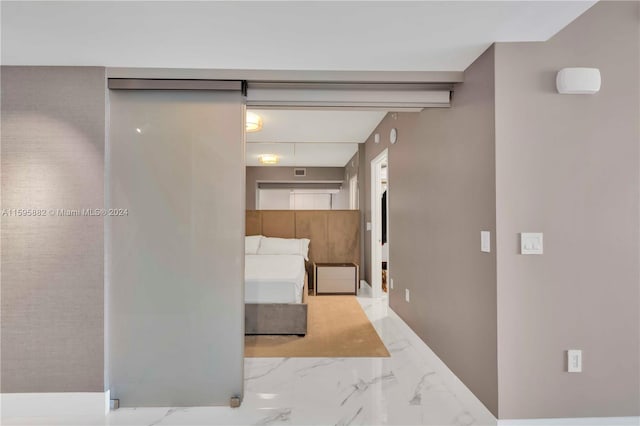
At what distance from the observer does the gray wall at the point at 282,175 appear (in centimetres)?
636

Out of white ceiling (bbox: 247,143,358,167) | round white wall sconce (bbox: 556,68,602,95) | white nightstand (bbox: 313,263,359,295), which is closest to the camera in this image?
round white wall sconce (bbox: 556,68,602,95)

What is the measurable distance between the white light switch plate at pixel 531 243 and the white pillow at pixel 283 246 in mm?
3826

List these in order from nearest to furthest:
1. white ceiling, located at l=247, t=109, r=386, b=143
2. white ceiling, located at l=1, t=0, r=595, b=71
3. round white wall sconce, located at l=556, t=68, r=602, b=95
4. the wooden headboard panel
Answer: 1. white ceiling, located at l=1, t=0, r=595, b=71
2. round white wall sconce, located at l=556, t=68, r=602, b=95
3. white ceiling, located at l=247, t=109, r=386, b=143
4. the wooden headboard panel

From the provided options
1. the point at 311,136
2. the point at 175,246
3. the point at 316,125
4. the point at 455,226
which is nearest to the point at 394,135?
the point at 316,125

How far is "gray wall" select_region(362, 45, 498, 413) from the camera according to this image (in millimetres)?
2061

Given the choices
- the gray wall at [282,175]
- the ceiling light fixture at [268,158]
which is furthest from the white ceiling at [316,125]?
the gray wall at [282,175]

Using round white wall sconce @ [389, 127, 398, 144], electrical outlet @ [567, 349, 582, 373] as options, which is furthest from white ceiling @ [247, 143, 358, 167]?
electrical outlet @ [567, 349, 582, 373]

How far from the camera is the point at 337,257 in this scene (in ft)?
19.0

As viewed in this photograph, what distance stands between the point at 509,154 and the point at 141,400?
2.68m

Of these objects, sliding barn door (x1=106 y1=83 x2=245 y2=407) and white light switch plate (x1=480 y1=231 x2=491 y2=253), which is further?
sliding barn door (x1=106 y1=83 x2=245 y2=407)

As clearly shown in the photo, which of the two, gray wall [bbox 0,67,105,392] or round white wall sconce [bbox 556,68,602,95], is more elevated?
round white wall sconce [bbox 556,68,602,95]

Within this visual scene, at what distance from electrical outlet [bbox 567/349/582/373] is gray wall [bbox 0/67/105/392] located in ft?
9.01

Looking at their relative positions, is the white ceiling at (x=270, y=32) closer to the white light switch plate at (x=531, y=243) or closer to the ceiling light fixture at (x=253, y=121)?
the white light switch plate at (x=531, y=243)

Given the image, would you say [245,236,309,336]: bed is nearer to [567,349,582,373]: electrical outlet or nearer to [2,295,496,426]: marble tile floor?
[2,295,496,426]: marble tile floor
